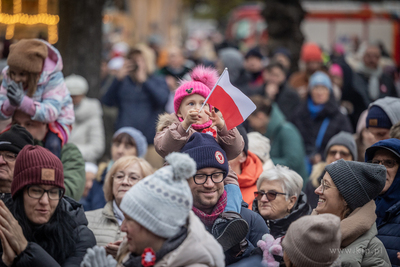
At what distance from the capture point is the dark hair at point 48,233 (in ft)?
11.4

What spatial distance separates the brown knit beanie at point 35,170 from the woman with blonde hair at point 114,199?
0.95 meters

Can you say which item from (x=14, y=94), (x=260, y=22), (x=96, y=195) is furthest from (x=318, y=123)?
(x=260, y=22)

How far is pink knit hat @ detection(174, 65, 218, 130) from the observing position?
414 centimetres

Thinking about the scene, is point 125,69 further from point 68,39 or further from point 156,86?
point 68,39

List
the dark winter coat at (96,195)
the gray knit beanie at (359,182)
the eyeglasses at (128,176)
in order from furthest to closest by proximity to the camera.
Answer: the dark winter coat at (96,195) → the eyeglasses at (128,176) → the gray knit beanie at (359,182)

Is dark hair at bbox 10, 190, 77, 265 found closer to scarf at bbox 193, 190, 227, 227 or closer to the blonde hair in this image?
scarf at bbox 193, 190, 227, 227

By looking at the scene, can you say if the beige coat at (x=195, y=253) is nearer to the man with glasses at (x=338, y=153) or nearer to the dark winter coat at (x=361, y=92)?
the man with glasses at (x=338, y=153)

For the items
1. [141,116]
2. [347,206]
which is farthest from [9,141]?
[141,116]

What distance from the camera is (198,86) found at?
165 inches

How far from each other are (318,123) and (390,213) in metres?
3.69

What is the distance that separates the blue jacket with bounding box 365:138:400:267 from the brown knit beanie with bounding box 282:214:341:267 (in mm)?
970

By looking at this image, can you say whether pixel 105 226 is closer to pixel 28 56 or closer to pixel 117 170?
pixel 117 170

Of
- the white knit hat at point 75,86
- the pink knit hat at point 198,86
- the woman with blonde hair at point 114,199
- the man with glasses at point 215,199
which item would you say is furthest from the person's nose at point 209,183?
the white knit hat at point 75,86

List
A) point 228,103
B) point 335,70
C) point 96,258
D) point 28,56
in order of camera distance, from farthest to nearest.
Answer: point 335,70
point 28,56
point 228,103
point 96,258
